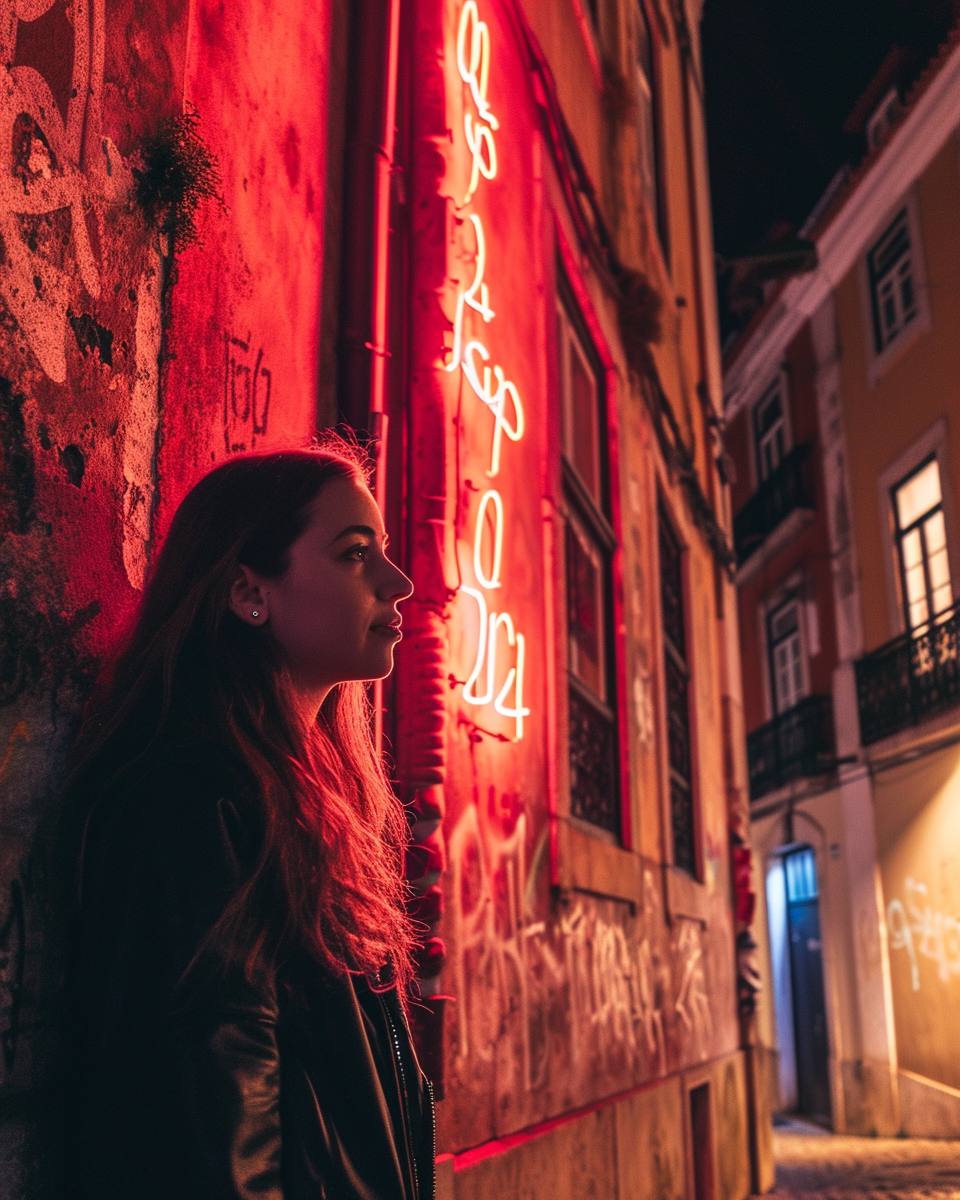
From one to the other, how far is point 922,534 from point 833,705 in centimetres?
354

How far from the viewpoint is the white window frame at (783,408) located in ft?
68.0

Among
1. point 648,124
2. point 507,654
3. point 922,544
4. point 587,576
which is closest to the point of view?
point 507,654

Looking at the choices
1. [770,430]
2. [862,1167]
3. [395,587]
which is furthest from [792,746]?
[395,587]

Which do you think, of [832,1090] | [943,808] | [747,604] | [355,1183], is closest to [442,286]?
[355,1183]

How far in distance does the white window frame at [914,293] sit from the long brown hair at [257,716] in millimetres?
15635

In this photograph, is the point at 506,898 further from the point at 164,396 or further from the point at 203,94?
the point at 203,94

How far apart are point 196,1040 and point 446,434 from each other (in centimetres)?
256

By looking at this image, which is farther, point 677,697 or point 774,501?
point 774,501

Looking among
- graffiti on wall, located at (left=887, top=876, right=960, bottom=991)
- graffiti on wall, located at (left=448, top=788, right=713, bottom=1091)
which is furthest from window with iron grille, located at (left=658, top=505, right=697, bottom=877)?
graffiti on wall, located at (left=887, top=876, right=960, bottom=991)

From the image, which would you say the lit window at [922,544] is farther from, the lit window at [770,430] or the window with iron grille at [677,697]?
the window with iron grille at [677,697]

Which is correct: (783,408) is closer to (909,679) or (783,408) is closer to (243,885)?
(909,679)

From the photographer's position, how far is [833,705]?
59.9 ft

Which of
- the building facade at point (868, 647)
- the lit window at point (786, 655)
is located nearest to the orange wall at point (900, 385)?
the building facade at point (868, 647)

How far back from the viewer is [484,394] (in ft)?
13.8
